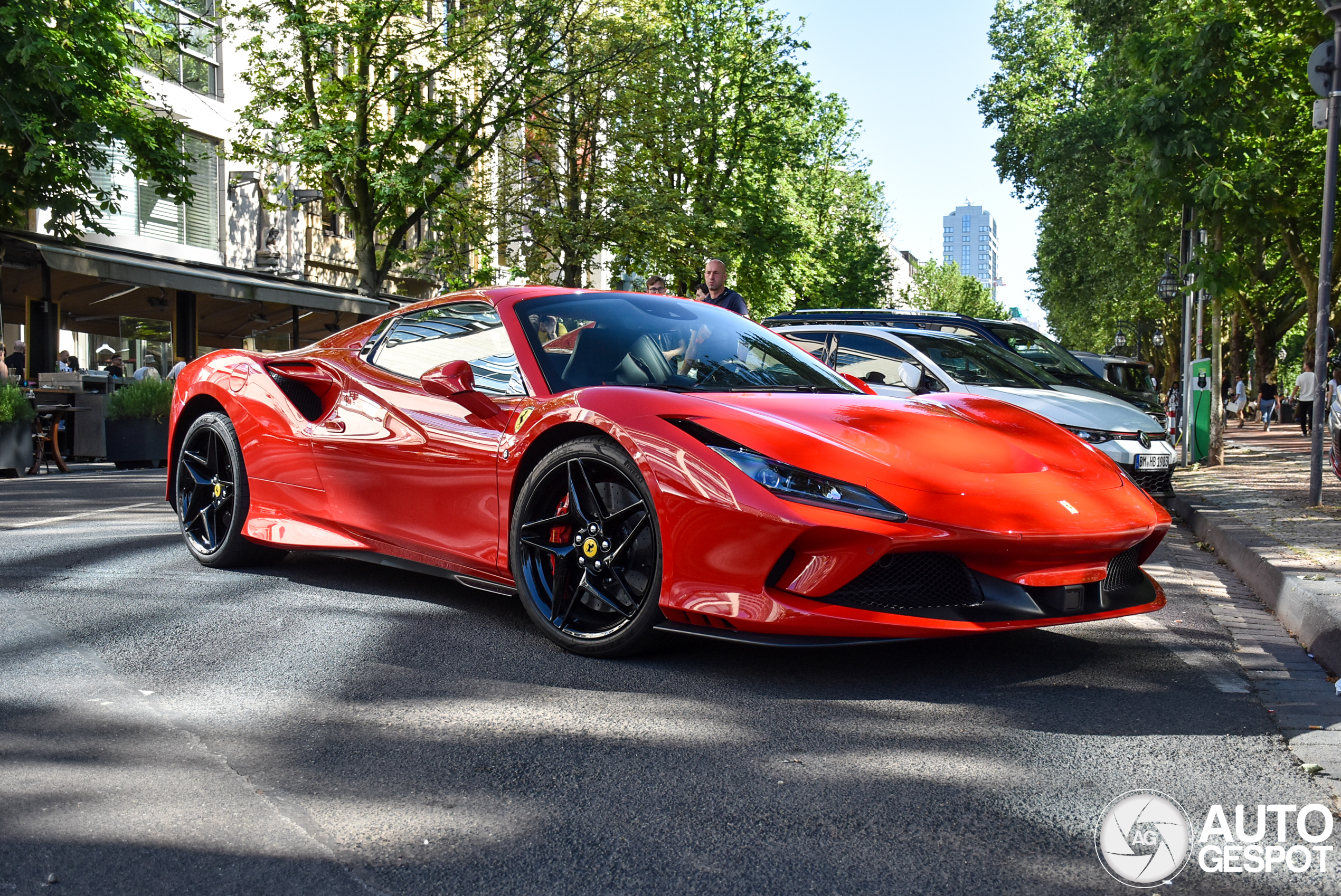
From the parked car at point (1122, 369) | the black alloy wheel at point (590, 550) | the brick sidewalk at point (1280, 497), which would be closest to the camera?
the black alloy wheel at point (590, 550)

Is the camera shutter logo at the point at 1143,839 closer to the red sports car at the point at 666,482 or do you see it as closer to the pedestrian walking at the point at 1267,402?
the red sports car at the point at 666,482

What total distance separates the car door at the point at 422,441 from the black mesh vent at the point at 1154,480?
19.6 ft

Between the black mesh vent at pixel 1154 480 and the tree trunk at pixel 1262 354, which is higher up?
the tree trunk at pixel 1262 354

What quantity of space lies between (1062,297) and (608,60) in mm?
21353

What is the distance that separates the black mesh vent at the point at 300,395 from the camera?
539cm

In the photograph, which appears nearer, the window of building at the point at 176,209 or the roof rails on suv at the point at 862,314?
the roof rails on suv at the point at 862,314

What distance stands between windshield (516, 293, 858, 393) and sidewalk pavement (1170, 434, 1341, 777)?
6.04 ft

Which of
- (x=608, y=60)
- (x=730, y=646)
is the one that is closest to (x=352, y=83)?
(x=608, y=60)

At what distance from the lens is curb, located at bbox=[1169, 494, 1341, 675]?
463 centimetres

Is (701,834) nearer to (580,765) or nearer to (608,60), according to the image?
(580,765)

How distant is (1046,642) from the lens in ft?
14.8

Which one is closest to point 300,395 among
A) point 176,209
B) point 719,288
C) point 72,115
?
point 719,288

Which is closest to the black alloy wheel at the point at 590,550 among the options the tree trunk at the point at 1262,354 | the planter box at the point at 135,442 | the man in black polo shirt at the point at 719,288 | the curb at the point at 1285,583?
the curb at the point at 1285,583

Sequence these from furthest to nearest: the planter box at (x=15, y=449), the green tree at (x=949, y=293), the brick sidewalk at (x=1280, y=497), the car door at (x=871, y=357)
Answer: the green tree at (x=949, y=293) → the planter box at (x=15, y=449) → the car door at (x=871, y=357) → the brick sidewalk at (x=1280, y=497)
